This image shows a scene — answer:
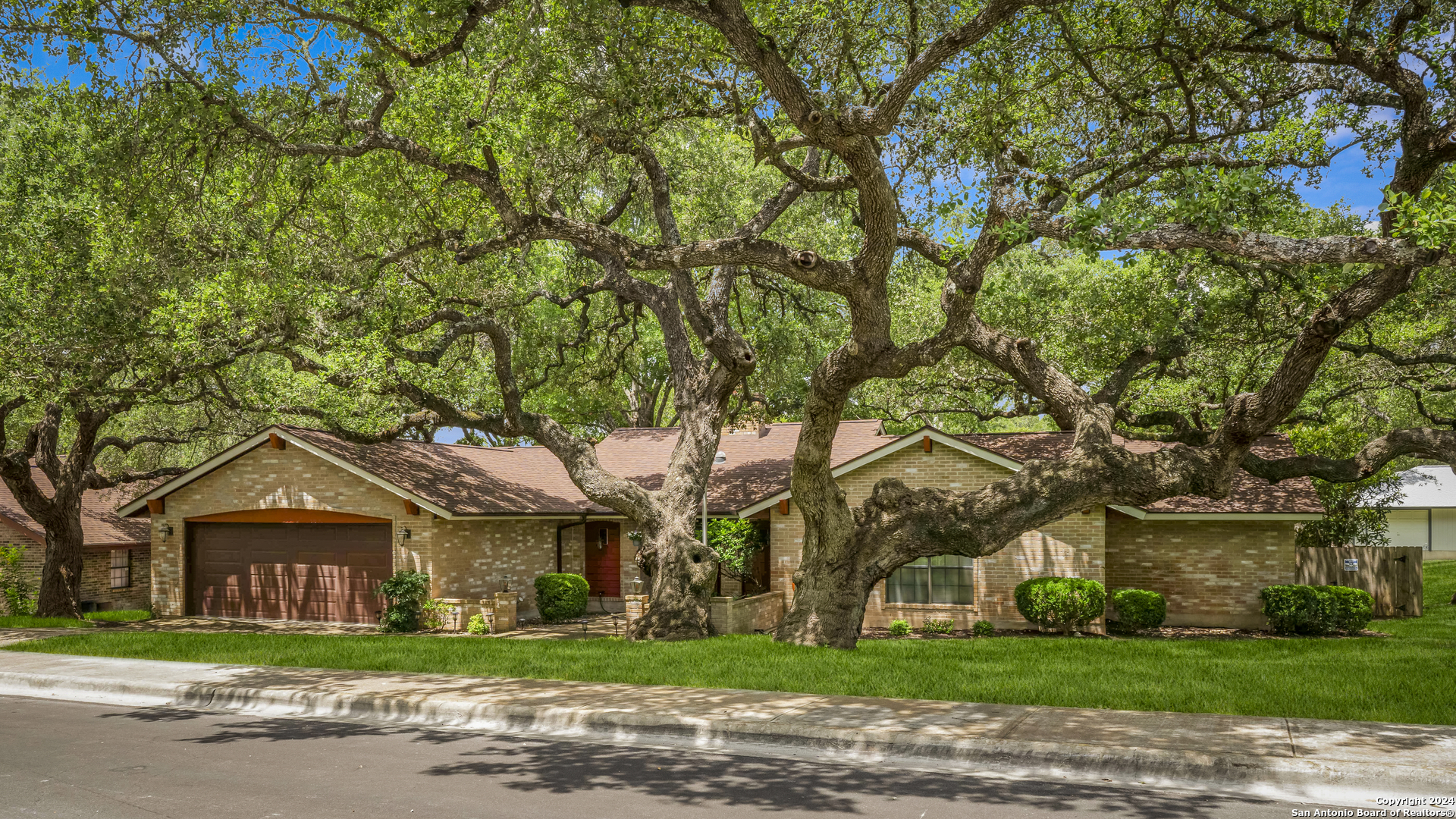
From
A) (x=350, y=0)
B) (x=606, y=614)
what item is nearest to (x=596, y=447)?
(x=606, y=614)

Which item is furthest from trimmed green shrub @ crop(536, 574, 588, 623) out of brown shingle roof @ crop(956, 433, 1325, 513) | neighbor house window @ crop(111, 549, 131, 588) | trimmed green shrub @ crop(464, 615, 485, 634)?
neighbor house window @ crop(111, 549, 131, 588)

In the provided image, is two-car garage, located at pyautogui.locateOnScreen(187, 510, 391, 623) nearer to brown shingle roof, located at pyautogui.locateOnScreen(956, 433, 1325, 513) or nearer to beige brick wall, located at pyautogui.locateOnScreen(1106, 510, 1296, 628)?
brown shingle roof, located at pyautogui.locateOnScreen(956, 433, 1325, 513)

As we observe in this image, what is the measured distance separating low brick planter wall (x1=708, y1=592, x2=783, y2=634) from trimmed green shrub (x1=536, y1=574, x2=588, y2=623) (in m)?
4.89

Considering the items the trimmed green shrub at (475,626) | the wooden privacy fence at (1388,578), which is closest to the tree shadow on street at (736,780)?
the trimmed green shrub at (475,626)

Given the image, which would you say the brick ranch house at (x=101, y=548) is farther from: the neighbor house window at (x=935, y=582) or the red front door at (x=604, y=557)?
the neighbor house window at (x=935, y=582)

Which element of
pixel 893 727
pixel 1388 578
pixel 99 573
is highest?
pixel 99 573

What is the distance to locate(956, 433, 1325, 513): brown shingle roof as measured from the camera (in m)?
20.6

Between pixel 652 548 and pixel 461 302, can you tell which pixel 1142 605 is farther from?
pixel 461 302

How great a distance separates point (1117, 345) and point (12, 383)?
69.8 ft

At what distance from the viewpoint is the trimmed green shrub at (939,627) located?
20781 mm

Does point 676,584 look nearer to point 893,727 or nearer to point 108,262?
point 893,727

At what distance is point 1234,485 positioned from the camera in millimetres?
21953

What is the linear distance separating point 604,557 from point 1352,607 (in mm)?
17192

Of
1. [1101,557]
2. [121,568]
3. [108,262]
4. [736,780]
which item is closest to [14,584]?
[121,568]
